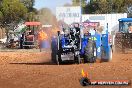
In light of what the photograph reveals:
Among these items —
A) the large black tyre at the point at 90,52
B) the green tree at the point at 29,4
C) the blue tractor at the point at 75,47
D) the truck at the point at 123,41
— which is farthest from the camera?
the green tree at the point at 29,4

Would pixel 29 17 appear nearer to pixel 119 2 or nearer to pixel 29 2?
pixel 29 2

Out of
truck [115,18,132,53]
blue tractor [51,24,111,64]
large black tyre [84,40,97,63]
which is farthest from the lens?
truck [115,18,132,53]

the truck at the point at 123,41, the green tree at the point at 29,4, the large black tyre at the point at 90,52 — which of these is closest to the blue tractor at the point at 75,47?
the large black tyre at the point at 90,52

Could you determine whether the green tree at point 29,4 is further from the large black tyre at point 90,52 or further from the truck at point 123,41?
the large black tyre at point 90,52

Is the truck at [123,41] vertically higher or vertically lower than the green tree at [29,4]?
lower

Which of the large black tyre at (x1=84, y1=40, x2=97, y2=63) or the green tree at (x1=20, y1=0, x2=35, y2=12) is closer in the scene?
the large black tyre at (x1=84, y1=40, x2=97, y2=63)

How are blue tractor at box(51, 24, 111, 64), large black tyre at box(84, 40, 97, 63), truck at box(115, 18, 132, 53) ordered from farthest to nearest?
1. truck at box(115, 18, 132, 53)
2. large black tyre at box(84, 40, 97, 63)
3. blue tractor at box(51, 24, 111, 64)

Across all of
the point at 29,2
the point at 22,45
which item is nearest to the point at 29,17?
the point at 29,2

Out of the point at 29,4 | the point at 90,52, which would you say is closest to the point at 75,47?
the point at 90,52

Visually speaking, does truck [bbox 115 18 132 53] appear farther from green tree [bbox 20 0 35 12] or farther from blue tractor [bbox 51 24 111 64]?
green tree [bbox 20 0 35 12]

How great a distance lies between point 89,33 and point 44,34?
1589cm

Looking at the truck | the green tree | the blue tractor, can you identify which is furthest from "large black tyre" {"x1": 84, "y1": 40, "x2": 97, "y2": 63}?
the green tree

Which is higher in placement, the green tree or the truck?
the green tree

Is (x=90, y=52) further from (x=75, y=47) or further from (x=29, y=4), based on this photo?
(x=29, y=4)
